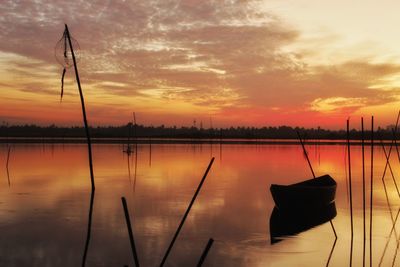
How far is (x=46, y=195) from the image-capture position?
17391 mm

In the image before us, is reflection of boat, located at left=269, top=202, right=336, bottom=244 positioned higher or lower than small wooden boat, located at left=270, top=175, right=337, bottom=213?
lower

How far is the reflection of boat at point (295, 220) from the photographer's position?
12020 millimetres

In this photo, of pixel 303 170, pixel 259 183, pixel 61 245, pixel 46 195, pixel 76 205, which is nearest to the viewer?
pixel 61 245

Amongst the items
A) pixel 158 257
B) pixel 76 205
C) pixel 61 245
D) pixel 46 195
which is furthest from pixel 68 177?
pixel 158 257

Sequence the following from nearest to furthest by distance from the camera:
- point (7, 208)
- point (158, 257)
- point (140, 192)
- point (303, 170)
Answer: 1. point (158, 257)
2. point (7, 208)
3. point (140, 192)
4. point (303, 170)

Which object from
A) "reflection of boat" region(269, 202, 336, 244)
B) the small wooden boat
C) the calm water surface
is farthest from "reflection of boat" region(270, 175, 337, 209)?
the calm water surface

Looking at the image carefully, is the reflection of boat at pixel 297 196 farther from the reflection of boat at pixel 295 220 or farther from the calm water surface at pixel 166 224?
the calm water surface at pixel 166 224

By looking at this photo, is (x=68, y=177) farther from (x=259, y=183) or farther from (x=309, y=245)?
(x=309, y=245)

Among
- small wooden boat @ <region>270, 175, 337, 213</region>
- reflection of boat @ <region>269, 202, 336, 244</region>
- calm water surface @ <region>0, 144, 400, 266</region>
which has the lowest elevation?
reflection of boat @ <region>269, 202, 336, 244</region>

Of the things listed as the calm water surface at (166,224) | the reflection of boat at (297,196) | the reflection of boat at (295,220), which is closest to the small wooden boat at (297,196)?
the reflection of boat at (297,196)

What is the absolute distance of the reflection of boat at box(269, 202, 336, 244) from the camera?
12.0m

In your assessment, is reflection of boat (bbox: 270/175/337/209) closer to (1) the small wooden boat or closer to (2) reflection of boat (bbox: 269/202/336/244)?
(1) the small wooden boat

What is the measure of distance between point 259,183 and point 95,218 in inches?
427

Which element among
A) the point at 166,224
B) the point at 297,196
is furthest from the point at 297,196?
the point at 166,224
